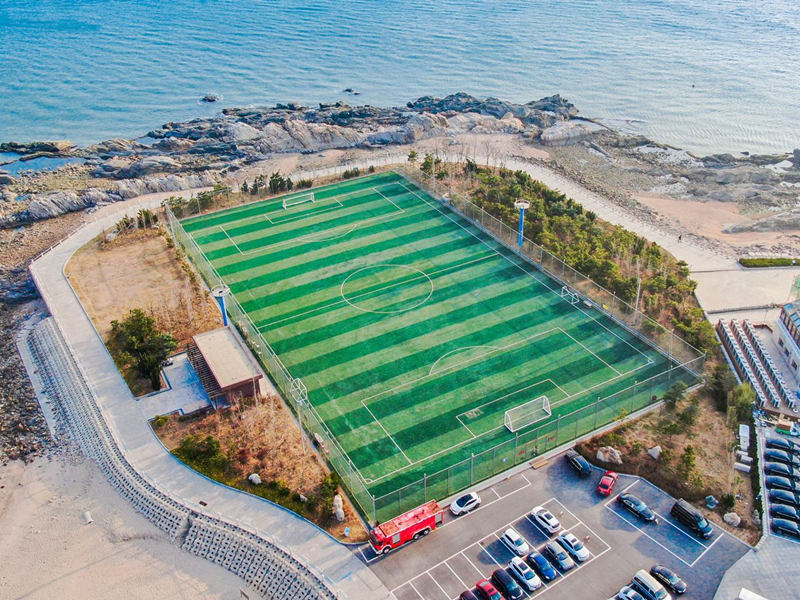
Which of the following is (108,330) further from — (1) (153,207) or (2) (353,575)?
(2) (353,575)

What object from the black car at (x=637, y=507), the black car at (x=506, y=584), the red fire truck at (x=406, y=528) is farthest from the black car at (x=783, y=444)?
the red fire truck at (x=406, y=528)

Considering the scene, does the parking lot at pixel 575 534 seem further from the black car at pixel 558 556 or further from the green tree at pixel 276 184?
the green tree at pixel 276 184

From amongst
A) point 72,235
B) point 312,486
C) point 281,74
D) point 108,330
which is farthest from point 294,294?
point 281,74

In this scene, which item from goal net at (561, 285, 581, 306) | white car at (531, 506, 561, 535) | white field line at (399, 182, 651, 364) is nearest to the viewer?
white car at (531, 506, 561, 535)

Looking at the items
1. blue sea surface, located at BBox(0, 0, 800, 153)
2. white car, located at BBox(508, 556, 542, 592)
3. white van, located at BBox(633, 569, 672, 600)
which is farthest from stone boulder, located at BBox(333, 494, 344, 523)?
blue sea surface, located at BBox(0, 0, 800, 153)

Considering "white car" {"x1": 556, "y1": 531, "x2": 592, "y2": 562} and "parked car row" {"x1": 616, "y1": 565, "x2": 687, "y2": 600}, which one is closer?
"parked car row" {"x1": 616, "y1": 565, "x2": 687, "y2": 600}

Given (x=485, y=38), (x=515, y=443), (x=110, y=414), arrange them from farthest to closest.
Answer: (x=485, y=38) → (x=110, y=414) → (x=515, y=443)

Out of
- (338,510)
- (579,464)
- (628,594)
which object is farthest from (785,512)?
(338,510)

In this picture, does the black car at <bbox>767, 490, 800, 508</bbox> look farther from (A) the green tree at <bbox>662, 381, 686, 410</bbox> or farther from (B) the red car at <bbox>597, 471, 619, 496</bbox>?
(B) the red car at <bbox>597, 471, 619, 496</bbox>
